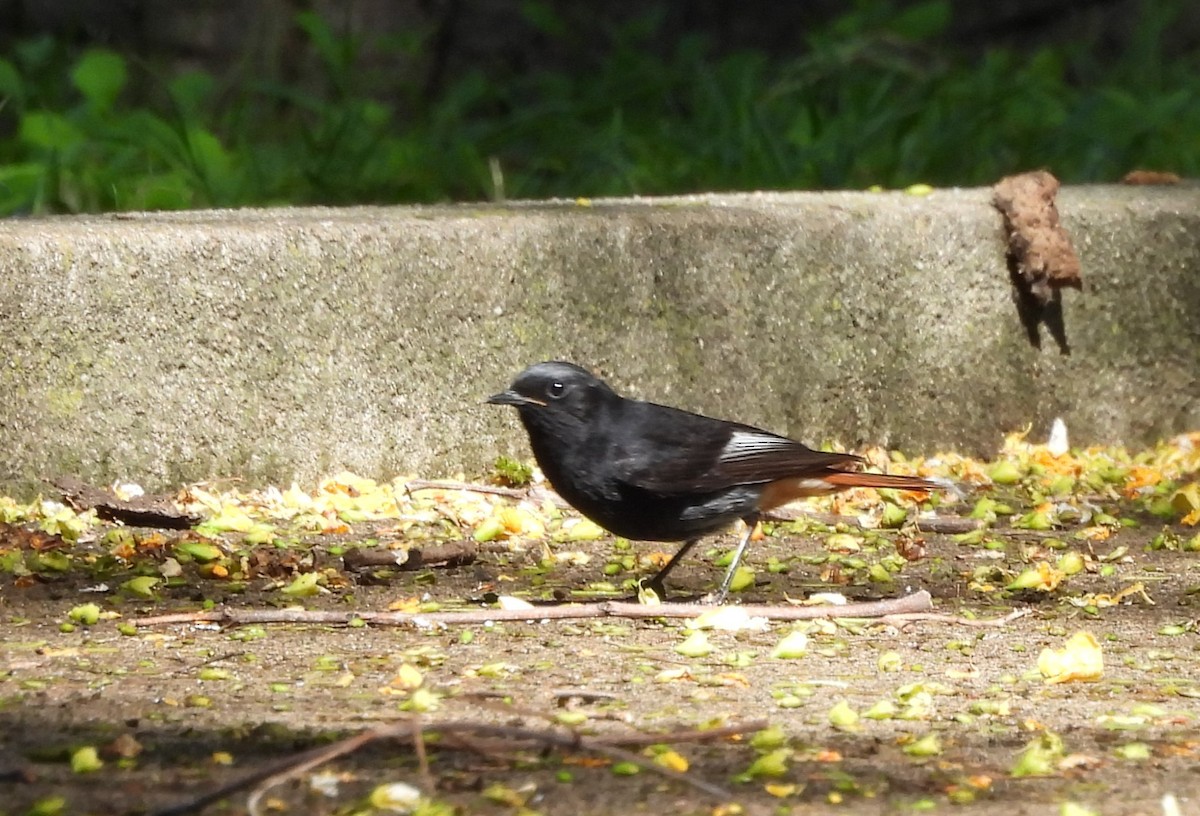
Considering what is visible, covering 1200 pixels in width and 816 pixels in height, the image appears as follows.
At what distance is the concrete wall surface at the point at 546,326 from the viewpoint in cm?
440

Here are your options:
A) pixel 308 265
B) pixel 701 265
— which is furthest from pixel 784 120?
pixel 308 265

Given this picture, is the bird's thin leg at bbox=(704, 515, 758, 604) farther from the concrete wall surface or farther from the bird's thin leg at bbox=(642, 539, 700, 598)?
the concrete wall surface

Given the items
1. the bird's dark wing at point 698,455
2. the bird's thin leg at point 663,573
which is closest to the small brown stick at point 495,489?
the bird's thin leg at point 663,573

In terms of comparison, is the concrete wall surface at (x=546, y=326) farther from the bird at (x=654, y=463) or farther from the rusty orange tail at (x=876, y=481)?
the rusty orange tail at (x=876, y=481)

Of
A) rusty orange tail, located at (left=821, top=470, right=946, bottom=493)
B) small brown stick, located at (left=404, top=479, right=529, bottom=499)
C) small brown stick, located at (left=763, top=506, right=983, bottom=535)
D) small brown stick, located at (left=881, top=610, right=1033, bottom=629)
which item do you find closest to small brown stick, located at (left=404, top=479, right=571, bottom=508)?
small brown stick, located at (left=404, top=479, right=529, bottom=499)

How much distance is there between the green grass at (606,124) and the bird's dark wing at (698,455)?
2276 mm

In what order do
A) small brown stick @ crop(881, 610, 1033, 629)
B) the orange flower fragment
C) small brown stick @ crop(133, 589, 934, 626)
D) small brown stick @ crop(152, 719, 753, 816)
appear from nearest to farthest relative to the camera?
small brown stick @ crop(152, 719, 753, 816), small brown stick @ crop(133, 589, 934, 626), small brown stick @ crop(881, 610, 1033, 629), the orange flower fragment

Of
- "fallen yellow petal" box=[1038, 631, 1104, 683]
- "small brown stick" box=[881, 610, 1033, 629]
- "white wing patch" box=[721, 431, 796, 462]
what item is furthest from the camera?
"white wing patch" box=[721, 431, 796, 462]

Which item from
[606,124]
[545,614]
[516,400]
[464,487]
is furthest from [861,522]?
[606,124]

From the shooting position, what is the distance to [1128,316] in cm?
574

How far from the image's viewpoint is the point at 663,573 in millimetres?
4281

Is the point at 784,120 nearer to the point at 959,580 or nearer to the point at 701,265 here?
the point at 701,265

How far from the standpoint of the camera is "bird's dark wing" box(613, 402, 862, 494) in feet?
13.7

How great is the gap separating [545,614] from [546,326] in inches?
54.4
